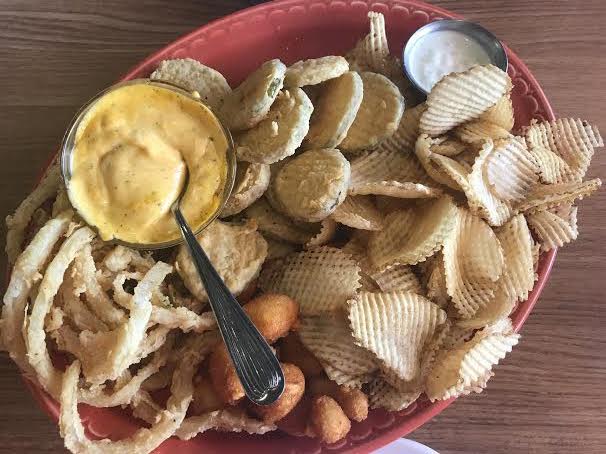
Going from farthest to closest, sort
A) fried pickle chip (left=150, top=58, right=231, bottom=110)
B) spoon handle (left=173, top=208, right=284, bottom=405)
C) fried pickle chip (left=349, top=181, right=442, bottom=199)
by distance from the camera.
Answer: fried pickle chip (left=150, top=58, right=231, bottom=110), fried pickle chip (left=349, top=181, right=442, bottom=199), spoon handle (left=173, top=208, right=284, bottom=405)

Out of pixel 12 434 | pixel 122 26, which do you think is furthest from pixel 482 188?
pixel 12 434

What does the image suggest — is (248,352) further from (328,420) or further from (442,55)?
(442,55)

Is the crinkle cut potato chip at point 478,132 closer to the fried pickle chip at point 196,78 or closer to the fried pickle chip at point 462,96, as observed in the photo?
the fried pickle chip at point 462,96

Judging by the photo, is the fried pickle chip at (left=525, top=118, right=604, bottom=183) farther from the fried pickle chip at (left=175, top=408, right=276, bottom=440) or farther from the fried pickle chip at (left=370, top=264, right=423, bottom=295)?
the fried pickle chip at (left=175, top=408, right=276, bottom=440)

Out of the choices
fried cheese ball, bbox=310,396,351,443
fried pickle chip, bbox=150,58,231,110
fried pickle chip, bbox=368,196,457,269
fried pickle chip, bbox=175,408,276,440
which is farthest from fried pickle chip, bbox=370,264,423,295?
fried pickle chip, bbox=150,58,231,110

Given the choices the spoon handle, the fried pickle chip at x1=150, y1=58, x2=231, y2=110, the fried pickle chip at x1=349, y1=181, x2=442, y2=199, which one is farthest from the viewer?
the fried pickle chip at x1=150, y1=58, x2=231, y2=110

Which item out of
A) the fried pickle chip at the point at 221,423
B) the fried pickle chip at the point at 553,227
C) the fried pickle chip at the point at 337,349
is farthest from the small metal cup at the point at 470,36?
the fried pickle chip at the point at 221,423
